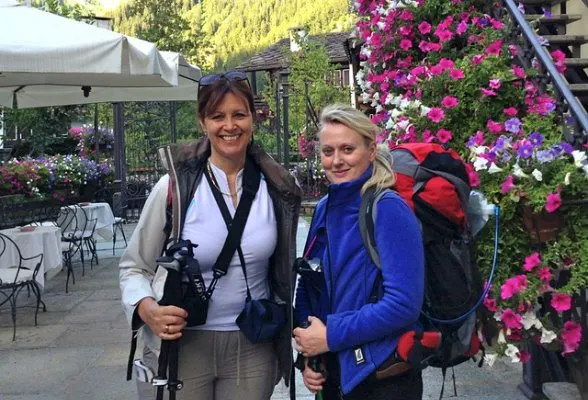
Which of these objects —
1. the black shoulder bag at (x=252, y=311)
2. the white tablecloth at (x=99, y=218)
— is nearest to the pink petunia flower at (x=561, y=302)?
the black shoulder bag at (x=252, y=311)

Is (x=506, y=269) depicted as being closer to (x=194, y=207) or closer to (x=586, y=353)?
(x=586, y=353)

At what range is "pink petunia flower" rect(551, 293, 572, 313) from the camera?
296cm

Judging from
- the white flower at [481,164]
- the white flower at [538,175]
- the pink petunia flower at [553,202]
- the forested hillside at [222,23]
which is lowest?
the pink petunia flower at [553,202]

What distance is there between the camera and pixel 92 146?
18641 mm

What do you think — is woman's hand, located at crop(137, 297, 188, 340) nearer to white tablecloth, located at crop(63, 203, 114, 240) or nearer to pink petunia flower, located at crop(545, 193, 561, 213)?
pink petunia flower, located at crop(545, 193, 561, 213)

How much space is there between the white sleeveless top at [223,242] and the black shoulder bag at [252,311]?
0.05 ft

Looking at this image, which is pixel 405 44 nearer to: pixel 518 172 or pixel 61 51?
pixel 518 172

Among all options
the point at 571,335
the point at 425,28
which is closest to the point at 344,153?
the point at 571,335

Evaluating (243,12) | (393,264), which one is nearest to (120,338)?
(393,264)

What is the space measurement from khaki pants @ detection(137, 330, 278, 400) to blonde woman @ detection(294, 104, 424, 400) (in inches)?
7.8

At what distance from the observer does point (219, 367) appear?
2.10 meters

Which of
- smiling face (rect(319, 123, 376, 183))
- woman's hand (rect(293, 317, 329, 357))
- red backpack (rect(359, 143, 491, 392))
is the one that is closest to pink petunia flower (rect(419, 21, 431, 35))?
red backpack (rect(359, 143, 491, 392))

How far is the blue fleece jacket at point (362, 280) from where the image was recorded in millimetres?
1769

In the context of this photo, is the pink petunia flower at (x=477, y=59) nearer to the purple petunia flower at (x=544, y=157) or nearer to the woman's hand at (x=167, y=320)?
the purple petunia flower at (x=544, y=157)
